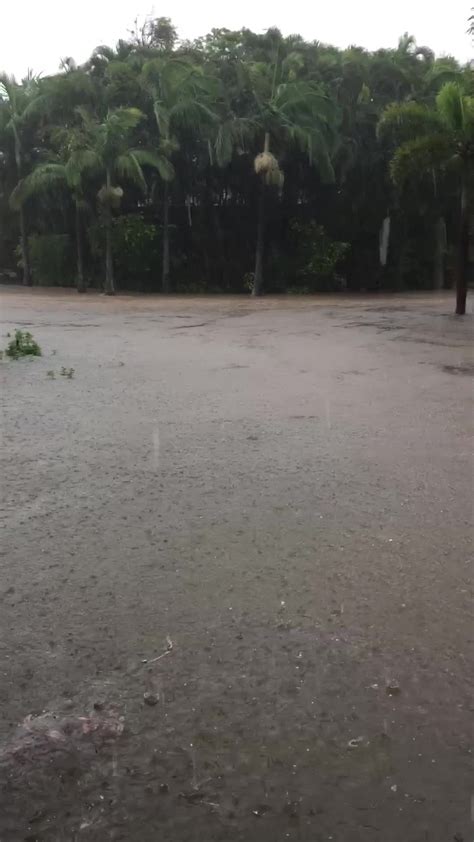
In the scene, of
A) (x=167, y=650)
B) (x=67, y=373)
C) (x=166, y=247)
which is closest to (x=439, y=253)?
(x=166, y=247)

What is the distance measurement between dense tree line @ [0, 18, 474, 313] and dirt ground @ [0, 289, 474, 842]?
60.8ft

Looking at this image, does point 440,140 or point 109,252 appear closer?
point 440,140

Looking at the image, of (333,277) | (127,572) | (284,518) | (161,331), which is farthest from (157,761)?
(333,277)

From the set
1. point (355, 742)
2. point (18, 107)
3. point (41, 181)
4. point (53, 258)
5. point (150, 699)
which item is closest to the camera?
point (355, 742)

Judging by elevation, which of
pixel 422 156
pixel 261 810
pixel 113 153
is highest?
pixel 113 153

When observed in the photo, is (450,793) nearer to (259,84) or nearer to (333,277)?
(259,84)

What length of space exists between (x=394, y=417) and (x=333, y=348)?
574cm

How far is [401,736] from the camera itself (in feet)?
8.98

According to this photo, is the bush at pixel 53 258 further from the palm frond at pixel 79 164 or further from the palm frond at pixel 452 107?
the palm frond at pixel 452 107

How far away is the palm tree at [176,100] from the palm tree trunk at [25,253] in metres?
7.30

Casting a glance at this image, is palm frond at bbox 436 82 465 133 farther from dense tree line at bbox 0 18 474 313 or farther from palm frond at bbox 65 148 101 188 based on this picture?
palm frond at bbox 65 148 101 188

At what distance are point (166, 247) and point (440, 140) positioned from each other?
43.7 feet

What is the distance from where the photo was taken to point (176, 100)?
25.0 metres

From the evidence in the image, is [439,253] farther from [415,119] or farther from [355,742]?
[355,742]
